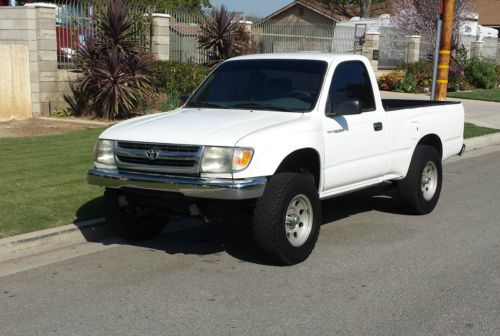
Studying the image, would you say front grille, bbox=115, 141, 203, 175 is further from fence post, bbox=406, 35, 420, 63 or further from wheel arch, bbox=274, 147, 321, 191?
fence post, bbox=406, 35, 420, 63

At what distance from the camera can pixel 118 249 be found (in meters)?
6.81

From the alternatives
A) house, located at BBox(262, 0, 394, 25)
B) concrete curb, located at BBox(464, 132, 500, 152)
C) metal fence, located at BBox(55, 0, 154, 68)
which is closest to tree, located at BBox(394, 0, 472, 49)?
house, located at BBox(262, 0, 394, 25)

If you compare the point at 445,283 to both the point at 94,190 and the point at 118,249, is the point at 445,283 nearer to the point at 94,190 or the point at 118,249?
the point at 118,249

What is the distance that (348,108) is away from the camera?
667 cm

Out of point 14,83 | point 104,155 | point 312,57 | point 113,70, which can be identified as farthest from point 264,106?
point 14,83

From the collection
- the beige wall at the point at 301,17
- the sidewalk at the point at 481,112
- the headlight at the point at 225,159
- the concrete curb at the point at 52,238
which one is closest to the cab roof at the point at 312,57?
the headlight at the point at 225,159

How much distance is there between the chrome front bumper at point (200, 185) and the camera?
5652mm

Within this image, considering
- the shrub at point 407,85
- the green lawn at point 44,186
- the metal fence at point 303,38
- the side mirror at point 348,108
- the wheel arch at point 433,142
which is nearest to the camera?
the side mirror at point 348,108

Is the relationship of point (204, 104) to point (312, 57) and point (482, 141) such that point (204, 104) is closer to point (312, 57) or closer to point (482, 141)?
point (312, 57)

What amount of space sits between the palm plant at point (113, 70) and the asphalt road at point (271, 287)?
28.9ft

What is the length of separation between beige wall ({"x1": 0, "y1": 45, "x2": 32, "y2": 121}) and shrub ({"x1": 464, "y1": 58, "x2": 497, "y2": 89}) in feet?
73.9

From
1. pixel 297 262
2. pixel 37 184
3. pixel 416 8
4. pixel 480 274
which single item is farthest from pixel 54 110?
pixel 416 8

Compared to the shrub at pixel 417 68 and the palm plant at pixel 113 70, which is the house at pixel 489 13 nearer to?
the shrub at pixel 417 68

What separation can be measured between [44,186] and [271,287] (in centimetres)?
418
